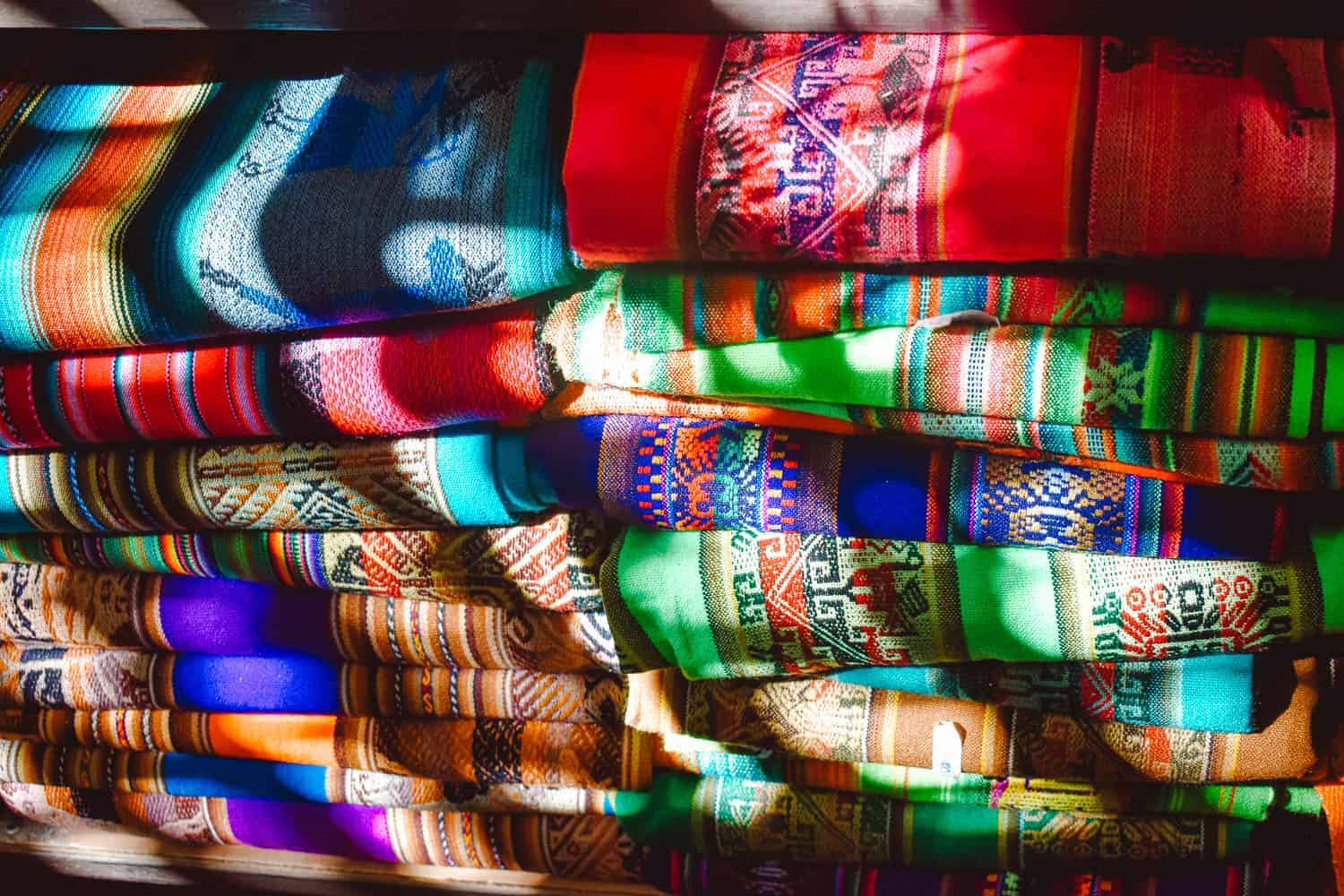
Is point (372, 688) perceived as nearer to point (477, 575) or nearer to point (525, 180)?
point (477, 575)

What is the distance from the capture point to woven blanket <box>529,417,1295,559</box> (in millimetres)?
536

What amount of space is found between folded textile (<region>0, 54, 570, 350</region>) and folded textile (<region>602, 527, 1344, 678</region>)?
7.5 inches

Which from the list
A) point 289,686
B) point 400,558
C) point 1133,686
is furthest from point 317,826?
point 1133,686

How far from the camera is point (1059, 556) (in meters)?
0.57

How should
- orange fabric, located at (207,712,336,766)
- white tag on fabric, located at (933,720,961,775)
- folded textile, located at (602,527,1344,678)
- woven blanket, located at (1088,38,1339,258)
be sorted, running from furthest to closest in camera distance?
orange fabric, located at (207,712,336,766)
white tag on fabric, located at (933,720,961,775)
folded textile, located at (602,527,1344,678)
woven blanket, located at (1088,38,1339,258)

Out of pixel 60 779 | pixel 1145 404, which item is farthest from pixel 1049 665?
pixel 60 779

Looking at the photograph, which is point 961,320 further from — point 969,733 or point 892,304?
point 969,733

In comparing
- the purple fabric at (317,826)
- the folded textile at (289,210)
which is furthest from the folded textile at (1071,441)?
the purple fabric at (317,826)

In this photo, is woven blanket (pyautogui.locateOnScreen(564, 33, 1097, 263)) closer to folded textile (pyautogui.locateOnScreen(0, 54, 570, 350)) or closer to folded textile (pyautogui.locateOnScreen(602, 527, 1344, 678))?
folded textile (pyautogui.locateOnScreen(0, 54, 570, 350))

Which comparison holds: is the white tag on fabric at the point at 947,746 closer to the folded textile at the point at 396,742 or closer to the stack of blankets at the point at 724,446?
the stack of blankets at the point at 724,446

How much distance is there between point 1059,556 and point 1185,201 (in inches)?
7.9

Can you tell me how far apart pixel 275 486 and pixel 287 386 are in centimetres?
8

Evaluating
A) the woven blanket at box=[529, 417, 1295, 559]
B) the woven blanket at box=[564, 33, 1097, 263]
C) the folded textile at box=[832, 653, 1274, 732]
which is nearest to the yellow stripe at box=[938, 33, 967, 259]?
the woven blanket at box=[564, 33, 1097, 263]

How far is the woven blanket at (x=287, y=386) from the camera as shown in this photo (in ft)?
1.95
